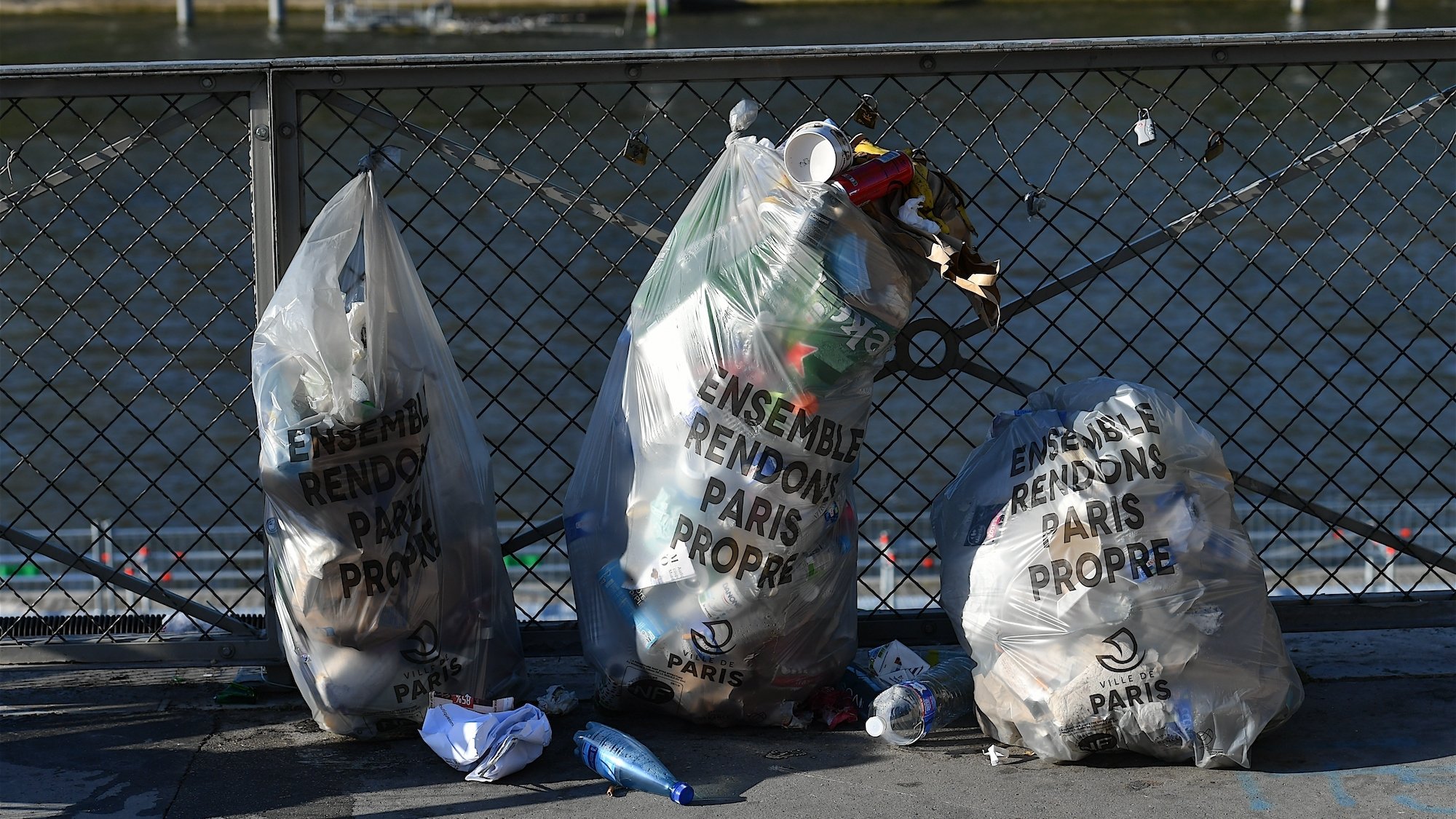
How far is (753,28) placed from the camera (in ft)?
106

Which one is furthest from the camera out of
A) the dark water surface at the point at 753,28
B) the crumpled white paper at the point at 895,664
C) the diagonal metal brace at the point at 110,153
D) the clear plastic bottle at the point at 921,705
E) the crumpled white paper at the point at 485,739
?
the dark water surface at the point at 753,28

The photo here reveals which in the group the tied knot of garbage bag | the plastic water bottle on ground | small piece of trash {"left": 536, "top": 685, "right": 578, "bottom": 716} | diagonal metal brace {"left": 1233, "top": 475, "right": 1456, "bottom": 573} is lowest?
the plastic water bottle on ground

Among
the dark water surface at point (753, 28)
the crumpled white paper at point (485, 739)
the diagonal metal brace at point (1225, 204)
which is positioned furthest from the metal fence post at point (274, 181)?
the dark water surface at point (753, 28)

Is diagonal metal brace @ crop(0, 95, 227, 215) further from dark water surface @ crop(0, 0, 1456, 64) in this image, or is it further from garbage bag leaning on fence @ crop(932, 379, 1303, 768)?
dark water surface @ crop(0, 0, 1456, 64)

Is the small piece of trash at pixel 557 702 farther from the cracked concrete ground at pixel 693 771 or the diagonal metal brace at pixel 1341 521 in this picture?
the diagonal metal brace at pixel 1341 521

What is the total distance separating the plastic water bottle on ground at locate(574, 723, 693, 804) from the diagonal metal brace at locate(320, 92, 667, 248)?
1008 mm

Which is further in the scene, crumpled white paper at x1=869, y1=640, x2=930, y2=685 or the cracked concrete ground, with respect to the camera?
crumpled white paper at x1=869, y1=640, x2=930, y2=685

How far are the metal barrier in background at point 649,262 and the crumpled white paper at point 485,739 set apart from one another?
44cm

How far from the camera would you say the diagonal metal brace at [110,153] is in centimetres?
284

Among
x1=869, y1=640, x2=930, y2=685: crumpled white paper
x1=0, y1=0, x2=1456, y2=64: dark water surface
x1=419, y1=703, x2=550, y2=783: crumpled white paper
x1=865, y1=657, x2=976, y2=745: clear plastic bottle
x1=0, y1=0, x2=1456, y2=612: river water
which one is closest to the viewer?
x1=419, y1=703, x2=550, y2=783: crumpled white paper

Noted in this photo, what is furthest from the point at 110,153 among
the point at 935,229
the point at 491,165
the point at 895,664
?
the point at 895,664

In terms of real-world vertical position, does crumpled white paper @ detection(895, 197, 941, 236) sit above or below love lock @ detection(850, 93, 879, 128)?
below

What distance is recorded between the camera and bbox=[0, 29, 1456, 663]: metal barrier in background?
9.55ft

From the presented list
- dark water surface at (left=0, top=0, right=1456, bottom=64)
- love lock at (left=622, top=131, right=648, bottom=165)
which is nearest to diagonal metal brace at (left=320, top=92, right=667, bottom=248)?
love lock at (left=622, top=131, right=648, bottom=165)
